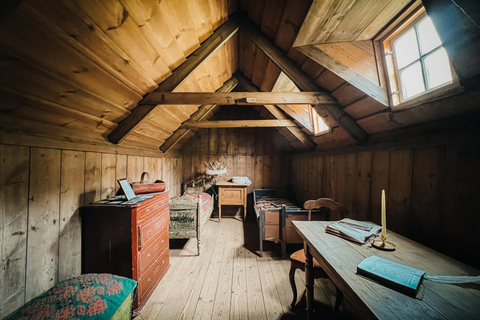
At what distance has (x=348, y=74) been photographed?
1657mm

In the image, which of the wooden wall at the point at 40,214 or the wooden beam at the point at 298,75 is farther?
the wooden beam at the point at 298,75

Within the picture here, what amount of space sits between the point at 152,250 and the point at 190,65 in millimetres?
2250

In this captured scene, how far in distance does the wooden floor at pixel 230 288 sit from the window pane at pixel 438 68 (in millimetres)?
2224

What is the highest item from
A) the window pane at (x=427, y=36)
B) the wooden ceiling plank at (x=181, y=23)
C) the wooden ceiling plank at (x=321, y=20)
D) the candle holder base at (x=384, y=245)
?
the wooden ceiling plank at (x=181, y=23)

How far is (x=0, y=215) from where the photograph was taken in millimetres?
1168

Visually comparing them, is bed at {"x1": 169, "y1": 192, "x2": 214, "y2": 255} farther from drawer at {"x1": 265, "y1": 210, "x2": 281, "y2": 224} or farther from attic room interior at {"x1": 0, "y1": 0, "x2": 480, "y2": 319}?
drawer at {"x1": 265, "y1": 210, "x2": 281, "y2": 224}

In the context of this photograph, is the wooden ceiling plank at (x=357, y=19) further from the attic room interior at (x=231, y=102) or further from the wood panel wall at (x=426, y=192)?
the wood panel wall at (x=426, y=192)

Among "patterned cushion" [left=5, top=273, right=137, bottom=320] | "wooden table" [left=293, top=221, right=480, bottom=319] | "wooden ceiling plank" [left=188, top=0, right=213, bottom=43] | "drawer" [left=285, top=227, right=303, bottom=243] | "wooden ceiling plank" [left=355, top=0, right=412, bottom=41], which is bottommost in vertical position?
"drawer" [left=285, top=227, right=303, bottom=243]

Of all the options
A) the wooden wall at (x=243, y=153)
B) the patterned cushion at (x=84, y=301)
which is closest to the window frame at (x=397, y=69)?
the patterned cushion at (x=84, y=301)

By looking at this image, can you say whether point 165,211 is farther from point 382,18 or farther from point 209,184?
point 382,18

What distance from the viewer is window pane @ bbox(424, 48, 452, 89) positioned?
1171 mm

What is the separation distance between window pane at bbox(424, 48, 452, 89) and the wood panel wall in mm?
474

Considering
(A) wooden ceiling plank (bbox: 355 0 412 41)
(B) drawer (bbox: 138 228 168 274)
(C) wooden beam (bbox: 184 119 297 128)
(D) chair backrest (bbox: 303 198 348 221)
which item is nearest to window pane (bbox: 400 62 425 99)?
(A) wooden ceiling plank (bbox: 355 0 412 41)

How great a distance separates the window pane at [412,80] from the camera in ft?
4.52
